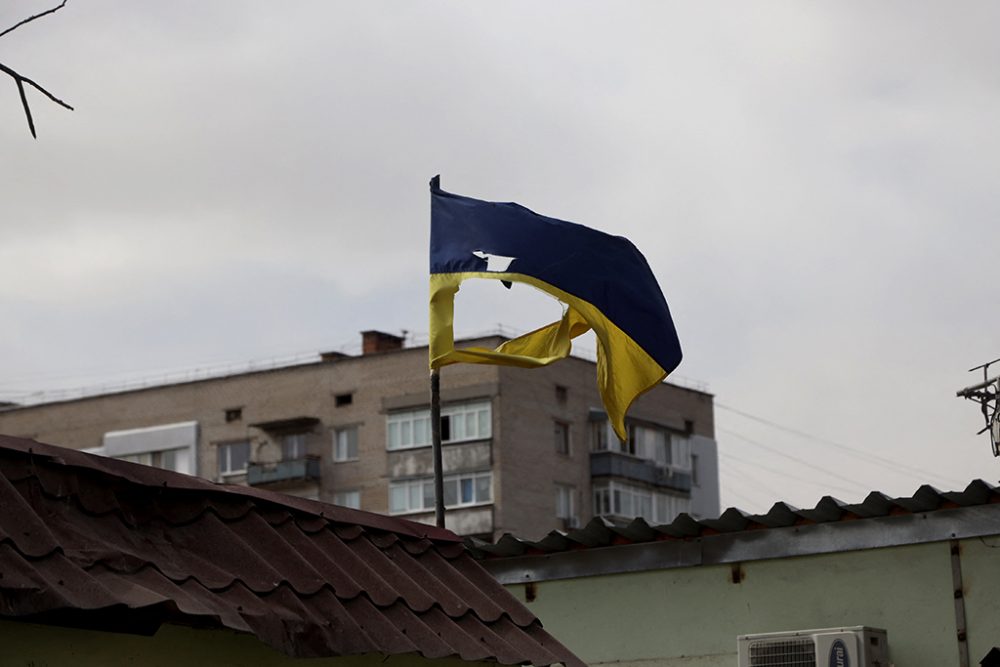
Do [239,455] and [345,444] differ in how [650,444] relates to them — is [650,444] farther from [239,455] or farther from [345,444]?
[239,455]

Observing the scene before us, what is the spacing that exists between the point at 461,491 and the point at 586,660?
51.3 meters

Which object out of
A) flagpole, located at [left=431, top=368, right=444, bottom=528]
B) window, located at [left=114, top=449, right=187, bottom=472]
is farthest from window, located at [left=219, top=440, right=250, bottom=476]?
flagpole, located at [left=431, top=368, right=444, bottom=528]

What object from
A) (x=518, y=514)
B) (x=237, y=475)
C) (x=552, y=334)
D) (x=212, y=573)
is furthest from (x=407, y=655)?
(x=237, y=475)

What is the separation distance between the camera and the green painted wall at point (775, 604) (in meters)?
10.5

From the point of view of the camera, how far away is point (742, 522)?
446 inches

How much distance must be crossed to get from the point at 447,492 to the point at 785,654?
53.3 meters

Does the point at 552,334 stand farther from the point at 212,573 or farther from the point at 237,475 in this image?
the point at 237,475

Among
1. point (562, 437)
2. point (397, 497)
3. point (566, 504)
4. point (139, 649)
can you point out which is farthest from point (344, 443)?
point (139, 649)

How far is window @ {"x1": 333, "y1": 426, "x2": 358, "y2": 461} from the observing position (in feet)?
217

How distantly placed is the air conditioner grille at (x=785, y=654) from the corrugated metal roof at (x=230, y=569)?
2933 millimetres

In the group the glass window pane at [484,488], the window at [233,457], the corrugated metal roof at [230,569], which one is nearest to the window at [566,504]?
the glass window pane at [484,488]

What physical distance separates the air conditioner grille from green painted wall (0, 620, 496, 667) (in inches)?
158

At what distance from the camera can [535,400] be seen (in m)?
64.2

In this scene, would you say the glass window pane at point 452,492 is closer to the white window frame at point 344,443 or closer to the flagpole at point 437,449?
the white window frame at point 344,443
